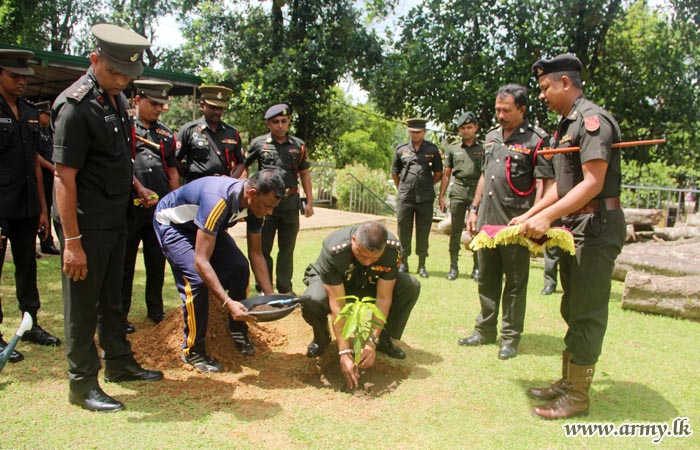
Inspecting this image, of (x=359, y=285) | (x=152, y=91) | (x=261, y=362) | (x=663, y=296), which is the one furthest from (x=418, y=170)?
(x=261, y=362)

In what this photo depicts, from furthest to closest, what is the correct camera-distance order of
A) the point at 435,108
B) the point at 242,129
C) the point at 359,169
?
1. the point at 359,169
2. the point at 242,129
3. the point at 435,108

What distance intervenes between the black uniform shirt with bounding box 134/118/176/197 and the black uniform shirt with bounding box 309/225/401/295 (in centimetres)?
181

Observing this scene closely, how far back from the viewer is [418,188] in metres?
7.44

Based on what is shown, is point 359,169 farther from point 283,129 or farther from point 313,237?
point 283,129

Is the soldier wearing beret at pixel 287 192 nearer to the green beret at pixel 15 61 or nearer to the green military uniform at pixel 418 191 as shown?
the green military uniform at pixel 418 191

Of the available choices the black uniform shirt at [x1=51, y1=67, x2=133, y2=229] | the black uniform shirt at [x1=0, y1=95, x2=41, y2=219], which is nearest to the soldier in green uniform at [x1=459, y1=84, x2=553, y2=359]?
the black uniform shirt at [x1=51, y1=67, x2=133, y2=229]

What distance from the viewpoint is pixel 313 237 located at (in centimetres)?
1038

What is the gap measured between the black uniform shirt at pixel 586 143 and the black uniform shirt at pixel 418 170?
12.6 feet

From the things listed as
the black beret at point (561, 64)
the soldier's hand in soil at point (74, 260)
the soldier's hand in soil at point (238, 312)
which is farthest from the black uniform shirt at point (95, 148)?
the black beret at point (561, 64)

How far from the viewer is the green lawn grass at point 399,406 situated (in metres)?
3.08

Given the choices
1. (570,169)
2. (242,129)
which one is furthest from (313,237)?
(570,169)

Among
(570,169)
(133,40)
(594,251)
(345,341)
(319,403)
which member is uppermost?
(133,40)

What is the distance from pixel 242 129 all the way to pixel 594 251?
1308cm

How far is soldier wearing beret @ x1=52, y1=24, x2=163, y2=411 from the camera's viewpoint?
3.12 metres
